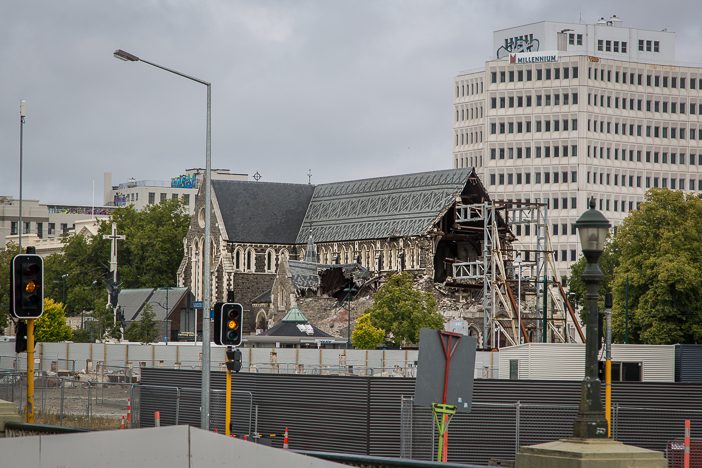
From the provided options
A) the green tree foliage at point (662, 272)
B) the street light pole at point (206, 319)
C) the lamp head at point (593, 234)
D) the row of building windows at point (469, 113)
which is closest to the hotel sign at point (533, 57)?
the row of building windows at point (469, 113)

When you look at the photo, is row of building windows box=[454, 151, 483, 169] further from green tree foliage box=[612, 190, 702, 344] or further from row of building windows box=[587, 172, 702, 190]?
green tree foliage box=[612, 190, 702, 344]

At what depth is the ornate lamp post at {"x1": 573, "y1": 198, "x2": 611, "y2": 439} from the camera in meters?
17.9

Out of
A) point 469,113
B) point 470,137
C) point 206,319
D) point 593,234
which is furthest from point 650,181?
point 593,234

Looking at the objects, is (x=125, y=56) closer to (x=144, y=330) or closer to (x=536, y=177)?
(x=144, y=330)

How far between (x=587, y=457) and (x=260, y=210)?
128849 millimetres

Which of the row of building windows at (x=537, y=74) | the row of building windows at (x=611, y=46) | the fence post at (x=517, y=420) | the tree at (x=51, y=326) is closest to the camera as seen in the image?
the fence post at (x=517, y=420)

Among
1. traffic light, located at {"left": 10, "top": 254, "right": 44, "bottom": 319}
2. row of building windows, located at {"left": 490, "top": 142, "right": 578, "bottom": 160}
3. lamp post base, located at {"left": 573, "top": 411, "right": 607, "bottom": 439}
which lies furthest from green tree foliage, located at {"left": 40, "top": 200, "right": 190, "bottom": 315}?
lamp post base, located at {"left": 573, "top": 411, "right": 607, "bottom": 439}

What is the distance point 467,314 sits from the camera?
116812mm

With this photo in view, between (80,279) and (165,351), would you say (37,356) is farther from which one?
(80,279)

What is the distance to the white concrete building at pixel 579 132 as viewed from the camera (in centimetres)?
15788

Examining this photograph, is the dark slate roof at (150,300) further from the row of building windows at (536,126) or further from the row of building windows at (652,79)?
the row of building windows at (652,79)

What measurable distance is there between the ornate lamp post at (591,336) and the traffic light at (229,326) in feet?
42.7

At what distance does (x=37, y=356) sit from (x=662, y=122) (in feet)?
319

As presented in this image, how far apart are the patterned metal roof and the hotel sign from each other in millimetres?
26335
